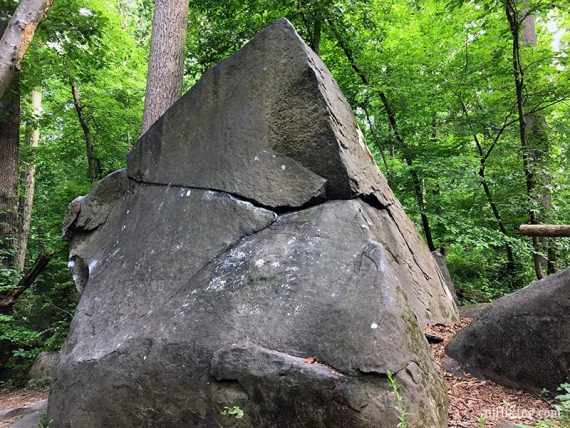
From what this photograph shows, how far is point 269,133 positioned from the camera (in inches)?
166

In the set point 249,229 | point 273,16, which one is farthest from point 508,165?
point 249,229

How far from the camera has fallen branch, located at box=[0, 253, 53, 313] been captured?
733 centimetres

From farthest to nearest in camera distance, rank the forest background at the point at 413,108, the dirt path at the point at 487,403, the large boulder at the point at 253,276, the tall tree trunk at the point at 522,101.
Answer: the forest background at the point at 413,108 → the tall tree trunk at the point at 522,101 → the dirt path at the point at 487,403 → the large boulder at the point at 253,276

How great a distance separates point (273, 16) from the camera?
30.9ft

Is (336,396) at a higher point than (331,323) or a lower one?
lower

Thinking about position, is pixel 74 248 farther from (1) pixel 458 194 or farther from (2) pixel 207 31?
(1) pixel 458 194

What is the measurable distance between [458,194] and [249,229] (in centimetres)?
854

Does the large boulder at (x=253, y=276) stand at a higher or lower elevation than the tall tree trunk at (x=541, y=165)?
lower

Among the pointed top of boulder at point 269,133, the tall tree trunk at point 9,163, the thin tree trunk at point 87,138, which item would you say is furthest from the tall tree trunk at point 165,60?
the thin tree trunk at point 87,138

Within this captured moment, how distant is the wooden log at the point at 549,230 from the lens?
4.80 m

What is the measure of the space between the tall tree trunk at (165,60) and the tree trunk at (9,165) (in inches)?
161

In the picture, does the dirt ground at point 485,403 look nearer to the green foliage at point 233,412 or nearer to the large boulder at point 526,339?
the large boulder at point 526,339

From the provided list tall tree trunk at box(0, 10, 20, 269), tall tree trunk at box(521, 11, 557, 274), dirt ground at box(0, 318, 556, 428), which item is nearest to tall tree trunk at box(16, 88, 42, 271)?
tall tree trunk at box(0, 10, 20, 269)

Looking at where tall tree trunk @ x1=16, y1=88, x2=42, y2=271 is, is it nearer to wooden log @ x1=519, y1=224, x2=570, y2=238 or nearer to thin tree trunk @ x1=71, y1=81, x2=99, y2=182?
thin tree trunk @ x1=71, y1=81, x2=99, y2=182
